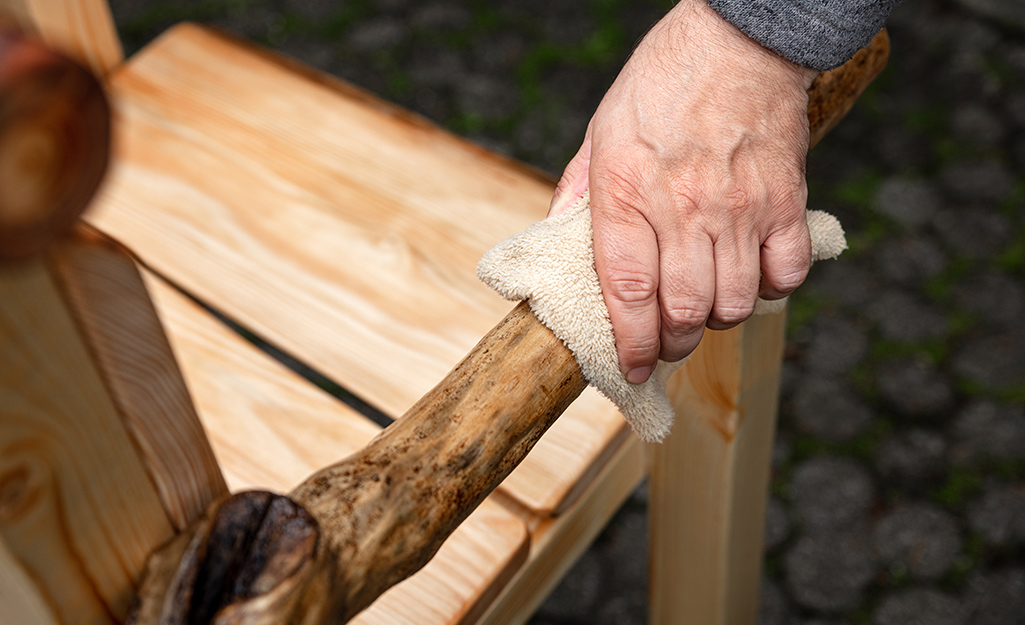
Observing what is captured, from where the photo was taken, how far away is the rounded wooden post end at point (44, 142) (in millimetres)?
248

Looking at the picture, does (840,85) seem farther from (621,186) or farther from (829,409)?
(829,409)

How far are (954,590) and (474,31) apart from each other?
176 cm

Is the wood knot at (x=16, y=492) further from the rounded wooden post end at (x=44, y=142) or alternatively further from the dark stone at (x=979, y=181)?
the dark stone at (x=979, y=181)

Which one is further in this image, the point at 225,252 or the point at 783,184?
the point at 225,252

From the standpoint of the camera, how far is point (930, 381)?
174 cm

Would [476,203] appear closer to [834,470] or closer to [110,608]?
[110,608]

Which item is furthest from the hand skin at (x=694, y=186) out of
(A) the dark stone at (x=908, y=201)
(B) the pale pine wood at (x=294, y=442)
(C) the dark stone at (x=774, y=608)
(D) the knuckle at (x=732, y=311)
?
(A) the dark stone at (x=908, y=201)

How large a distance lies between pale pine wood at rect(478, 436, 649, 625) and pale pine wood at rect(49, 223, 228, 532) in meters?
0.52

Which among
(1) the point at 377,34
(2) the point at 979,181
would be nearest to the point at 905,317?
(2) the point at 979,181

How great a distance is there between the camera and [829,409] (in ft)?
5.69

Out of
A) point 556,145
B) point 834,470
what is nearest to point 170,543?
point 834,470

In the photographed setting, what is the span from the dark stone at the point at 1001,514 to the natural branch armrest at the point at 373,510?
131cm

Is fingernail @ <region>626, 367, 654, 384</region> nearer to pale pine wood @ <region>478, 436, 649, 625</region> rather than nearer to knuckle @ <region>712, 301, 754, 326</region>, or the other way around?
knuckle @ <region>712, 301, 754, 326</region>

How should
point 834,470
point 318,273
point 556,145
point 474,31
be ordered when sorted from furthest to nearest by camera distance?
point 474,31, point 556,145, point 834,470, point 318,273
